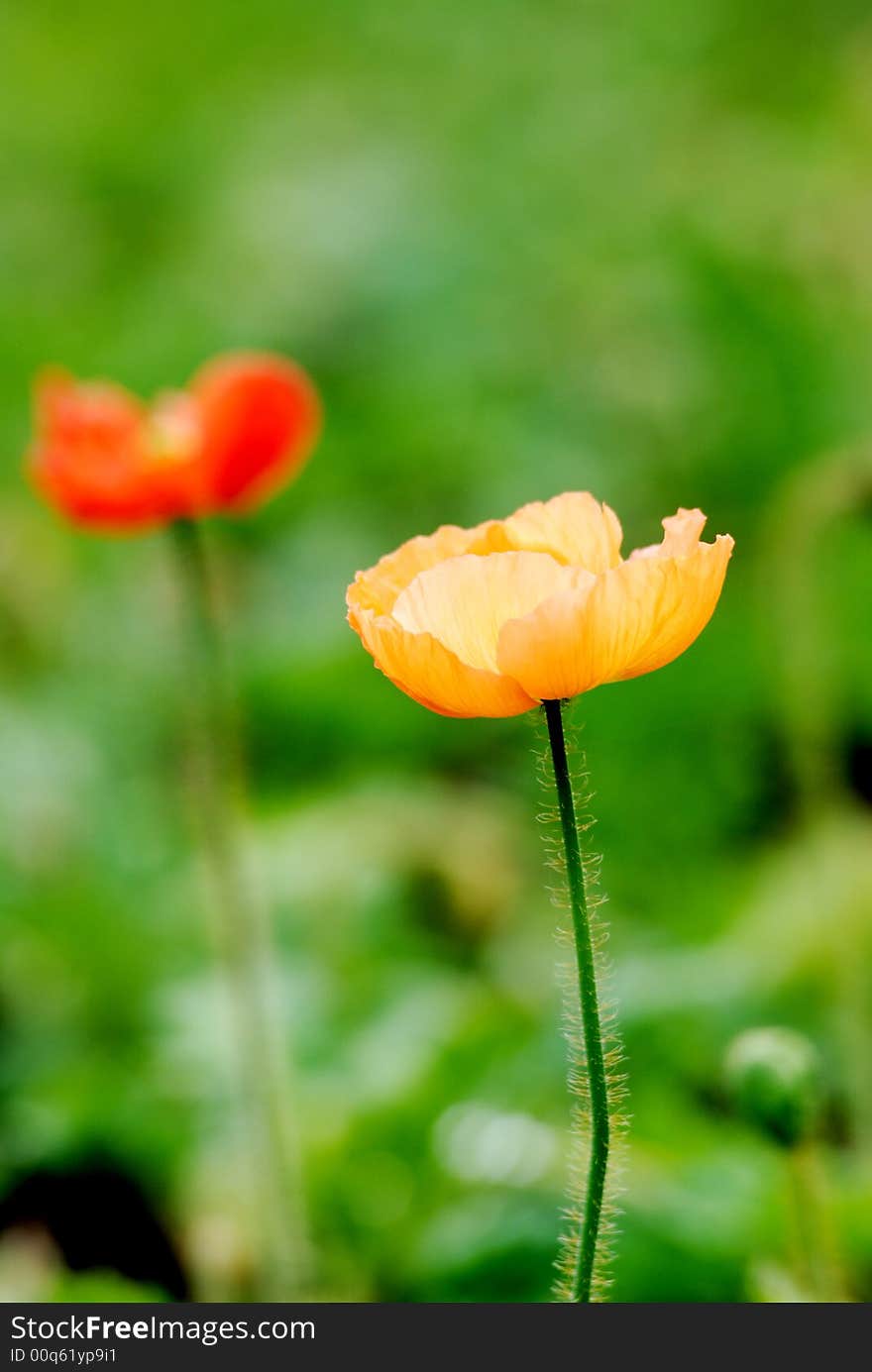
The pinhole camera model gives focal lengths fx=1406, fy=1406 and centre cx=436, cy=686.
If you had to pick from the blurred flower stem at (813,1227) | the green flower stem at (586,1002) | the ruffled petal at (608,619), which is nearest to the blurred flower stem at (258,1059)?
the blurred flower stem at (813,1227)

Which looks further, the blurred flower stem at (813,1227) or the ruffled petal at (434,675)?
the blurred flower stem at (813,1227)

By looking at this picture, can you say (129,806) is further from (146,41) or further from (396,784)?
(146,41)

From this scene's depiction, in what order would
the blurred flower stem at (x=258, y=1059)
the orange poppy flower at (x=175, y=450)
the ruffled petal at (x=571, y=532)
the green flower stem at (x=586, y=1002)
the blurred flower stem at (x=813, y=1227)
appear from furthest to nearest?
the orange poppy flower at (x=175, y=450) → the blurred flower stem at (x=258, y=1059) → the blurred flower stem at (x=813, y=1227) → the ruffled petal at (x=571, y=532) → the green flower stem at (x=586, y=1002)

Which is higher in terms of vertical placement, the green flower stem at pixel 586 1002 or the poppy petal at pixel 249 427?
the poppy petal at pixel 249 427

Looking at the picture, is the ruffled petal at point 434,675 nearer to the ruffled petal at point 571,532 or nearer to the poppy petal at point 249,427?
the ruffled petal at point 571,532

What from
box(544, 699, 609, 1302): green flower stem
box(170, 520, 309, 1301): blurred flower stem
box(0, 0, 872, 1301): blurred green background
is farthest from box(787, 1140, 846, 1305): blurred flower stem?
box(170, 520, 309, 1301): blurred flower stem

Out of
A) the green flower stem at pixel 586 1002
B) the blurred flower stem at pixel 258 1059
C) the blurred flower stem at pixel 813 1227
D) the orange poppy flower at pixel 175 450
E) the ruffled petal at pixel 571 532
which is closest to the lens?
the green flower stem at pixel 586 1002
